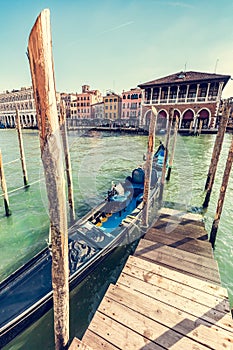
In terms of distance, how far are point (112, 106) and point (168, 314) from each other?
140ft

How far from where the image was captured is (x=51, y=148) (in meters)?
1.52

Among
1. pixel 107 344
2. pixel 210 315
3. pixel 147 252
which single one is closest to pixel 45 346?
pixel 107 344

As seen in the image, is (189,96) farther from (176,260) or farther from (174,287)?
(174,287)

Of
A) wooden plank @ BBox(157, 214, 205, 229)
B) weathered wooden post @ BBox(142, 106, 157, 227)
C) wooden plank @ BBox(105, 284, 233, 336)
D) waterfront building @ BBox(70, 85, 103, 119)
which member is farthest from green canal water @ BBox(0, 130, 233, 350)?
waterfront building @ BBox(70, 85, 103, 119)

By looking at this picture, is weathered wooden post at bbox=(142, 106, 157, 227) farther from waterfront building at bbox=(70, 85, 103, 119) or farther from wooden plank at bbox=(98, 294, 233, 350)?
waterfront building at bbox=(70, 85, 103, 119)

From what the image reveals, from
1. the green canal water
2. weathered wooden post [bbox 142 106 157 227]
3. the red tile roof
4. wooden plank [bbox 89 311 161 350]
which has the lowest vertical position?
the green canal water

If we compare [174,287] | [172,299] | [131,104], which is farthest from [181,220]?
[131,104]

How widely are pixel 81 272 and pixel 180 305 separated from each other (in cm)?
196

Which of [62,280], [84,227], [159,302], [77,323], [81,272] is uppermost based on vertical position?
[62,280]

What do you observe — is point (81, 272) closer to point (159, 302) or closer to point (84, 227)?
point (84, 227)

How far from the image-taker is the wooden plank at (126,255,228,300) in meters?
2.49

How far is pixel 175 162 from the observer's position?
44.5 ft

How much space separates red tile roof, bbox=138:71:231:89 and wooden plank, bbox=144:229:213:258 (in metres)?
28.2

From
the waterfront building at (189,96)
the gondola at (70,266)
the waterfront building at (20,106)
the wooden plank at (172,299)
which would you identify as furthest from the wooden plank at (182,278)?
the waterfront building at (20,106)
